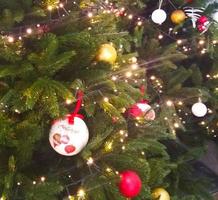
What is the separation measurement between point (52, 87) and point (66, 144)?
0.17 meters

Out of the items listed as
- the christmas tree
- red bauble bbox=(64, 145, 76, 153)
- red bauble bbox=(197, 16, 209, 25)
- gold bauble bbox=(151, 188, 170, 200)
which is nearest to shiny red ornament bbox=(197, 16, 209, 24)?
red bauble bbox=(197, 16, 209, 25)

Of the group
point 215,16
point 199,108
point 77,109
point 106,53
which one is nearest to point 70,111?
point 77,109

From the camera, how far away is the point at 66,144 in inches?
39.0

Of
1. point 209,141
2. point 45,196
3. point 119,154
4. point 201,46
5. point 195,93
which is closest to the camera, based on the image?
point 45,196

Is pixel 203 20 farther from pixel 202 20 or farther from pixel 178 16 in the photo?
pixel 178 16

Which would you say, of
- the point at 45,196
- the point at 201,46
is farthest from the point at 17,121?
the point at 201,46

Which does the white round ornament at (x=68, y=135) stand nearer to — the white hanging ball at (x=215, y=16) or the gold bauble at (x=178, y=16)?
the gold bauble at (x=178, y=16)

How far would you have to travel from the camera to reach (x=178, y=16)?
1771mm

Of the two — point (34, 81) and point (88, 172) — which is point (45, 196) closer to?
point (88, 172)

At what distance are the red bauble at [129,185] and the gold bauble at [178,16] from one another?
1.01 metres

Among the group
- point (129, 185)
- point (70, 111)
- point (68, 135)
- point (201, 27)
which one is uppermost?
point (201, 27)

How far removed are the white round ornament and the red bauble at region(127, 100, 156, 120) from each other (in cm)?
29

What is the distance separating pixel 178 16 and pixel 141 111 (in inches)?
27.4

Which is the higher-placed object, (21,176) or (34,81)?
(34,81)
